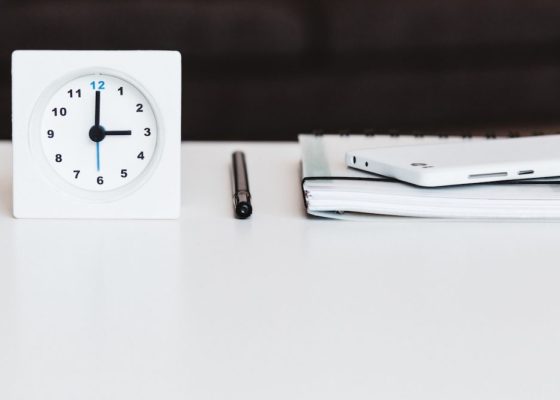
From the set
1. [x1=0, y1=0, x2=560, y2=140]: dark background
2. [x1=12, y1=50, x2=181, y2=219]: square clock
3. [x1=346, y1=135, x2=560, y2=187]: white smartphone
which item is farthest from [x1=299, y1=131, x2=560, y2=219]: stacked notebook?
[x1=0, y1=0, x2=560, y2=140]: dark background

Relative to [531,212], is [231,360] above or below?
below

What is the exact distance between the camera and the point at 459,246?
0.76 m

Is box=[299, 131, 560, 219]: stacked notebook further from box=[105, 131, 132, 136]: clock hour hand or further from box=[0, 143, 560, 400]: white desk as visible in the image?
box=[105, 131, 132, 136]: clock hour hand

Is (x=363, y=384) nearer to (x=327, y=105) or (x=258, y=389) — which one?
(x=258, y=389)

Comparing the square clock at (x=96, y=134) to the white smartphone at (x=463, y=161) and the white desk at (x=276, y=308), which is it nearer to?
the white desk at (x=276, y=308)

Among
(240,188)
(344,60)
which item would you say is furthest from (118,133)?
(344,60)

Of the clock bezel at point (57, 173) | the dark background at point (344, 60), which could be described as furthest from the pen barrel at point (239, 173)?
the dark background at point (344, 60)

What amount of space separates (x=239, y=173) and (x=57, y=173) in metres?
0.21

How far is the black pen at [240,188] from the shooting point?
2.73 feet

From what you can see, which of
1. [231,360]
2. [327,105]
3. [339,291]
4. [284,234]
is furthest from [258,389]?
[327,105]

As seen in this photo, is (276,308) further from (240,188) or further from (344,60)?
(344,60)

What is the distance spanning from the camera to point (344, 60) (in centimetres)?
205

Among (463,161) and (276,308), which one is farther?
(463,161)

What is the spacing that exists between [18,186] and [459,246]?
37 centimetres
